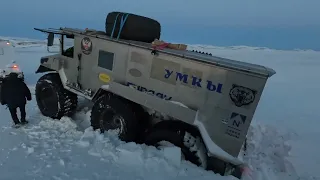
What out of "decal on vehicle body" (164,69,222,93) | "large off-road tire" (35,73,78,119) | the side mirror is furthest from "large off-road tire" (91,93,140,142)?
the side mirror

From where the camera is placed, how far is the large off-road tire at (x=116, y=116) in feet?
20.1

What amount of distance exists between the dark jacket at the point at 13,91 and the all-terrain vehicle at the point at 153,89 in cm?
69

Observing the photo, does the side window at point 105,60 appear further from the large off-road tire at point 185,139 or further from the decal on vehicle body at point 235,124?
the decal on vehicle body at point 235,124

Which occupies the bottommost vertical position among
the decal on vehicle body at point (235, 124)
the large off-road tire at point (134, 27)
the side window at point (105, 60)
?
the decal on vehicle body at point (235, 124)

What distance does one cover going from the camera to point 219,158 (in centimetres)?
523

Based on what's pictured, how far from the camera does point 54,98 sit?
753 centimetres

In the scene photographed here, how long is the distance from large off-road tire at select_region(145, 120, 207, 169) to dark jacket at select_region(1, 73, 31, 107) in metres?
3.54

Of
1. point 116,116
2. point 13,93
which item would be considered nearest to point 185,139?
point 116,116

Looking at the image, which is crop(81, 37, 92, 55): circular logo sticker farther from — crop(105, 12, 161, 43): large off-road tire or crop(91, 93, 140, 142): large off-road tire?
crop(91, 93, 140, 142): large off-road tire

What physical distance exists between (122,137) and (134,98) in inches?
33.9

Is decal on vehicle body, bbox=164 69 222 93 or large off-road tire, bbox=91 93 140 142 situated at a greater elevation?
decal on vehicle body, bbox=164 69 222 93

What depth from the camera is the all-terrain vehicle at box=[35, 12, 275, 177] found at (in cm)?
519

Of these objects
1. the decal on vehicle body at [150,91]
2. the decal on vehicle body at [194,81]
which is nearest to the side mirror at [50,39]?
the decal on vehicle body at [150,91]

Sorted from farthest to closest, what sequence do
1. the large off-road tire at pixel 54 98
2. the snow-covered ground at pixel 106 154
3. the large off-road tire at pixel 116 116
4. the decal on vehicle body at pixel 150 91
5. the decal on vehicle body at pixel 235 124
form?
1. the large off-road tire at pixel 54 98
2. the large off-road tire at pixel 116 116
3. the decal on vehicle body at pixel 150 91
4. the decal on vehicle body at pixel 235 124
5. the snow-covered ground at pixel 106 154
